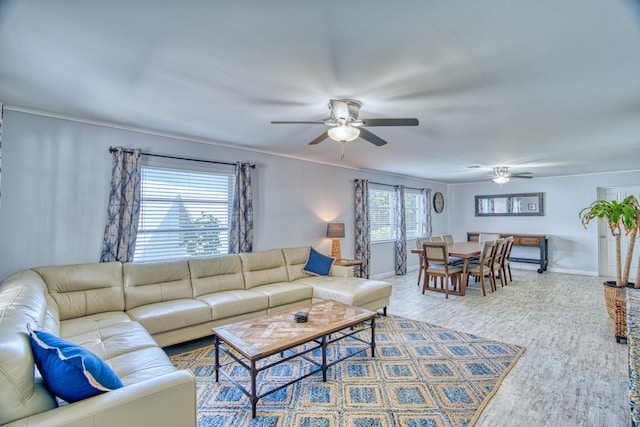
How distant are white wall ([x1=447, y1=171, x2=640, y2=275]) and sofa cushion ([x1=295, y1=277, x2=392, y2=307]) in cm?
580

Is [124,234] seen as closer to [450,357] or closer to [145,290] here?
[145,290]

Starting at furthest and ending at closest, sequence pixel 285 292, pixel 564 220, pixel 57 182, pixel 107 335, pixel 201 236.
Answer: pixel 564 220 → pixel 201 236 → pixel 285 292 → pixel 57 182 → pixel 107 335

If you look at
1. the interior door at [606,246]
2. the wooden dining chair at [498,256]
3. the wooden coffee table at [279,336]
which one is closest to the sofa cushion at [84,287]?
the wooden coffee table at [279,336]

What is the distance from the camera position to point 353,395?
89.6 inches

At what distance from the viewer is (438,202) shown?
8.60 metres

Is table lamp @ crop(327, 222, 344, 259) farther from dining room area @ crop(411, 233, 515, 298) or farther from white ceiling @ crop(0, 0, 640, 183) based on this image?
white ceiling @ crop(0, 0, 640, 183)

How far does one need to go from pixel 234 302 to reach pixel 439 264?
372 centimetres

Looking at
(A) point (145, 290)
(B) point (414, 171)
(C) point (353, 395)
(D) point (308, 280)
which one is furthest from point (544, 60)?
(B) point (414, 171)

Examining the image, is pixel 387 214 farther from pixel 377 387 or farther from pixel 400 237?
pixel 377 387

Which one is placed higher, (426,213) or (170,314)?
(426,213)

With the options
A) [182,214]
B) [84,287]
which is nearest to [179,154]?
[182,214]

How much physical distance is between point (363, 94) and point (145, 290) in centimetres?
294

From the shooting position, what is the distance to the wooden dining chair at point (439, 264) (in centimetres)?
495

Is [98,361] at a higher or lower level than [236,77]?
lower
